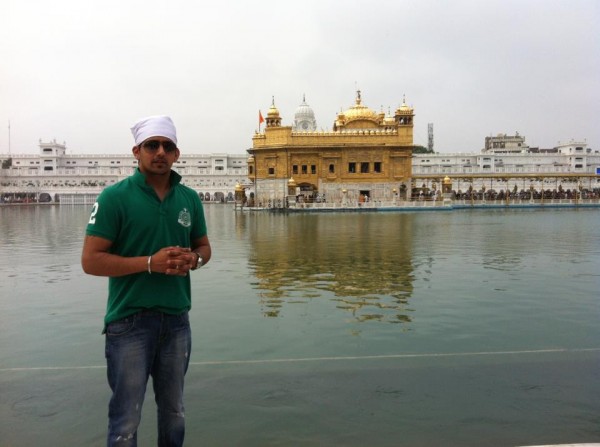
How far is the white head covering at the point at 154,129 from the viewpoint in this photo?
10.4 ft

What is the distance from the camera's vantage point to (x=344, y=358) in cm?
557

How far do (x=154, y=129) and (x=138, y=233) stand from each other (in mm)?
609

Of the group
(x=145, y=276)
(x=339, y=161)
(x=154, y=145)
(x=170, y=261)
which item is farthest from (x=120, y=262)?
(x=339, y=161)

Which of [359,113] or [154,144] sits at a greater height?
[359,113]

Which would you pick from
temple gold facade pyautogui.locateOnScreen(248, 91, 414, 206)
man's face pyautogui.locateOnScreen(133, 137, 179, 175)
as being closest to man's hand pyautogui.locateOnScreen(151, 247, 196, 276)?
man's face pyautogui.locateOnScreen(133, 137, 179, 175)

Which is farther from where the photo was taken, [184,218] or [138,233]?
[184,218]

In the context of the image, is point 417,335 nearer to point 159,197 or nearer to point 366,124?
point 159,197

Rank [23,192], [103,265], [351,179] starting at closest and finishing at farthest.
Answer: [103,265], [351,179], [23,192]

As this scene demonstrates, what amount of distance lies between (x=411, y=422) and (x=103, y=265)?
2545 mm

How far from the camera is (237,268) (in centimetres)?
1226

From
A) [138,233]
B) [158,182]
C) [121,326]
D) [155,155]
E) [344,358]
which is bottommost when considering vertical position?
[344,358]

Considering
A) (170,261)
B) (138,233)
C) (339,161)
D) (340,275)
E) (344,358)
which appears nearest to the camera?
(170,261)

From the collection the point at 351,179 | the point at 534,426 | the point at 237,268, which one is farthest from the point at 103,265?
the point at 351,179

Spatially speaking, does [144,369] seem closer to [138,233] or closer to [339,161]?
[138,233]
